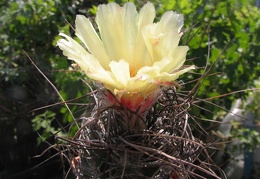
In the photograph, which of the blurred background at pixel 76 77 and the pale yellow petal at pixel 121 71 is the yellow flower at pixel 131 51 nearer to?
the pale yellow petal at pixel 121 71

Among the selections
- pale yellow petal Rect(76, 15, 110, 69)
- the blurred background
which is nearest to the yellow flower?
pale yellow petal Rect(76, 15, 110, 69)

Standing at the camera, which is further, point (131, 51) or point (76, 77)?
point (76, 77)

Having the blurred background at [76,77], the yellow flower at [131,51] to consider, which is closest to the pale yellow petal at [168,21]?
the yellow flower at [131,51]

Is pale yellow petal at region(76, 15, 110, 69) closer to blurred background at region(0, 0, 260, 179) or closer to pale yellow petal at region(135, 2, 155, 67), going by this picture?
pale yellow petal at region(135, 2, 155, 67)

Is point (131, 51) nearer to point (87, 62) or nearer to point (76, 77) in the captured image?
point (87, 62)

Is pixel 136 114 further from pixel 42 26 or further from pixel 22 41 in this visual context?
pixel 22 41

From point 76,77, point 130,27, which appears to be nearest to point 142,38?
point 130,27

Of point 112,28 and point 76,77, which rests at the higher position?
point 112,28

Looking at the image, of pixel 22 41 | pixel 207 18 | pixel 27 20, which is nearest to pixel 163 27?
pixel 207 18

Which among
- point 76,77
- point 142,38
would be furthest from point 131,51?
point 76,77
